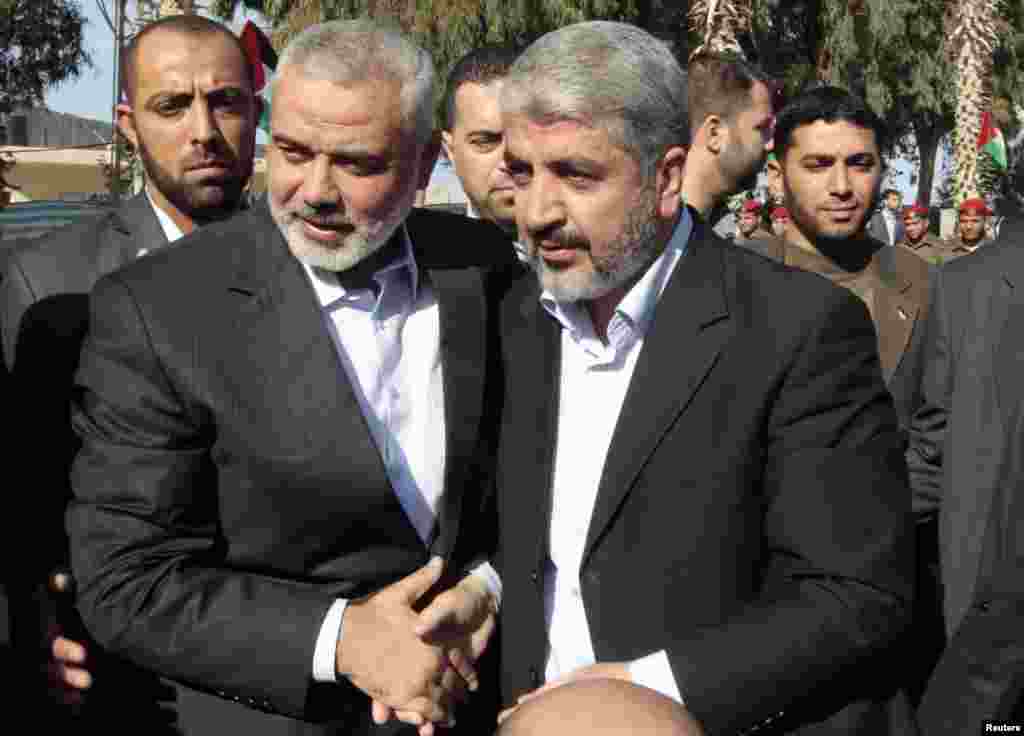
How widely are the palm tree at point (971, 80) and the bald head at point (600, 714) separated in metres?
Answer: 24.1

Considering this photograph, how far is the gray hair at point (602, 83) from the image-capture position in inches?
103

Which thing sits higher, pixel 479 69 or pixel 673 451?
pixel 479 69

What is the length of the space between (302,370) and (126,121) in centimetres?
194

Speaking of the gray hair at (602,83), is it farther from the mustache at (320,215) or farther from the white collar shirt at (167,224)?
the white collar shirt at (167,224)

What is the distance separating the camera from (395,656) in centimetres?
251

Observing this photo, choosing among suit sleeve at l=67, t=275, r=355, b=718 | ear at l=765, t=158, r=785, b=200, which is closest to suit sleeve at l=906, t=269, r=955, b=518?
ear at l=765, t=158, r=785, b=200

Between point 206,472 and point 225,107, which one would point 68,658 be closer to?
point 206,472

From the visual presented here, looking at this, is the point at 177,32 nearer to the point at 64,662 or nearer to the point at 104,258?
the point at 104,258

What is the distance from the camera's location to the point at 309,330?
2.73 metres

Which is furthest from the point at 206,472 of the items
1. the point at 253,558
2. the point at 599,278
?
the point at 599,278

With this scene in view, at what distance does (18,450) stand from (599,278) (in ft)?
4.57

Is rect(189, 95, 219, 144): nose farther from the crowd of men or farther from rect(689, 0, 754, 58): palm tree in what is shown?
rect(689, 0, 754, 58): palm tree

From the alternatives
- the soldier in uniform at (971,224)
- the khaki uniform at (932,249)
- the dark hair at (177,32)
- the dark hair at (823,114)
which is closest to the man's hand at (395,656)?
the dark hair at (177,32)

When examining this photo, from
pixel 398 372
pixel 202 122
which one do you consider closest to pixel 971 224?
pixel 202 122
